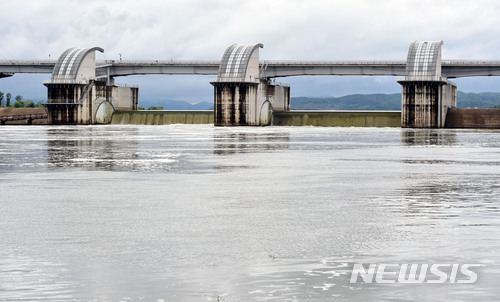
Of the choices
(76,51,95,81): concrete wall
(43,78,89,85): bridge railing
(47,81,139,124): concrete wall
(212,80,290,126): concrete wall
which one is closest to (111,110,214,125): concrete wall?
(47,81,139,124): concrete wall

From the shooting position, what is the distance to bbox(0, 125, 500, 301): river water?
10016 millimetres

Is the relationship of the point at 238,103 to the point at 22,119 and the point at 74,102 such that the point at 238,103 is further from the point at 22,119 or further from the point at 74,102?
the point at 22,119

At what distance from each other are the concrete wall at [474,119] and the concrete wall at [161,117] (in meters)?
41.7

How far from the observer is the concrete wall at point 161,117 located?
5413 inches

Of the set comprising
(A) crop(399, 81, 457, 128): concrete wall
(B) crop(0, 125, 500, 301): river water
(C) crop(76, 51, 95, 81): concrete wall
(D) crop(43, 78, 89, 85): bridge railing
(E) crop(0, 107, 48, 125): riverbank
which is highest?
(C) crop(76, 51, 95, 81): concrete wall

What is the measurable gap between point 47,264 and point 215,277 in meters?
2.65

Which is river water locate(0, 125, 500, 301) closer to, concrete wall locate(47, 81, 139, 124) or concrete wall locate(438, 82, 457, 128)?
concrete wall locate(438, 82, 457, 128)

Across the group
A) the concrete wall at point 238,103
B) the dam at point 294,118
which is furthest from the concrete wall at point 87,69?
the concrete wall at point 238,103

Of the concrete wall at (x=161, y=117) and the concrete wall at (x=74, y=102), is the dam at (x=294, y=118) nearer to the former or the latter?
the concrete wall at (x=161, y=117)

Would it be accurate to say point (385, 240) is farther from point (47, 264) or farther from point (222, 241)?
point (47, 264)

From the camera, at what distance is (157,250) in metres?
12.7

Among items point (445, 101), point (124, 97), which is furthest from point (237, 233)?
point (124, 97)

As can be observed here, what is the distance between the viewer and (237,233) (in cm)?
1452

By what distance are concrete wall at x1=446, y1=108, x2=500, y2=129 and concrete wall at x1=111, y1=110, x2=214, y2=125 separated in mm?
41748
